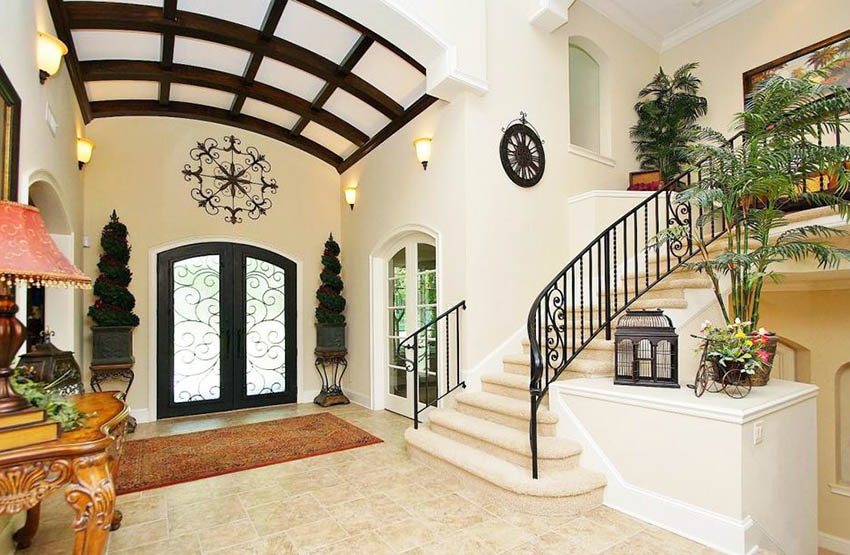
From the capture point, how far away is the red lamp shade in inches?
62.7

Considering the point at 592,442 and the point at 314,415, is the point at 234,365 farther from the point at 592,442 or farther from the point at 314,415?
the point at 592,442

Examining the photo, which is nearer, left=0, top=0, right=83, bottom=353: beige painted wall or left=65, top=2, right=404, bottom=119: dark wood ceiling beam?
left=0, top=0, right=83, bottom=353: beige painted wall

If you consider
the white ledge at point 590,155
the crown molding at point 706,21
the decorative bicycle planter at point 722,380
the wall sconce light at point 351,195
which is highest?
the crown molding at point 706,21

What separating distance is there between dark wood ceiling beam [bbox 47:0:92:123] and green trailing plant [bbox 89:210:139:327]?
132cm

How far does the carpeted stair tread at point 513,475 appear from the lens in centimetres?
292

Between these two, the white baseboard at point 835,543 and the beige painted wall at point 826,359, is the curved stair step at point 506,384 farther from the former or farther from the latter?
the white baseboard at point 835,543

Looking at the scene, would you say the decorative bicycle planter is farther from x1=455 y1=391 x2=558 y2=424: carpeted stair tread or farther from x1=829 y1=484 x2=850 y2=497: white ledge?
x1=829 y1=484 x2=850 y2=497: white ledge

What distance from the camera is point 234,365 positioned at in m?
6.18

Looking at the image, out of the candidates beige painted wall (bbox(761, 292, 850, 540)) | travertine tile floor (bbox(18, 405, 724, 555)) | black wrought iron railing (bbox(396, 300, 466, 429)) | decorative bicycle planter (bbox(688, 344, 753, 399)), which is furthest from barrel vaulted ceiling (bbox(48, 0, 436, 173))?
beige painted wall (bbox(761, 292, 850, 540))

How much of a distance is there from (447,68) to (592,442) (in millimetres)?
3381

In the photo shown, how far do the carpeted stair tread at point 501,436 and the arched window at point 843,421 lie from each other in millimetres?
4437

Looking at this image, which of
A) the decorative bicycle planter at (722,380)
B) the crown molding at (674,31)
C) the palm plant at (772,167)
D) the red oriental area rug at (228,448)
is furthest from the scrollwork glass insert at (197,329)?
the crown molding at (674,31)

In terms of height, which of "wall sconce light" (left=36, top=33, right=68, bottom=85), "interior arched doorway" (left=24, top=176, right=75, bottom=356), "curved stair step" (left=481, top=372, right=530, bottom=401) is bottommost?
"curved stair step" (left=481, top=372, right=530, bottom=401)

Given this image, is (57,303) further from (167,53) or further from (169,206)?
(167,53)
